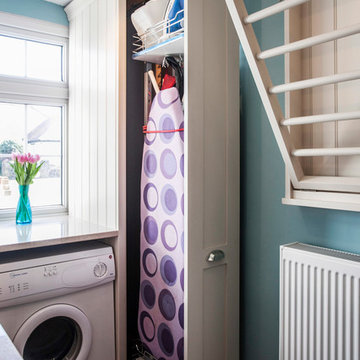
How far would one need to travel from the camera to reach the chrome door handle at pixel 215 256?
1677 millimetres

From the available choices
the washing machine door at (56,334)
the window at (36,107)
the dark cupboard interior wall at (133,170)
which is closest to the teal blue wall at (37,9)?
the window at (36,107)

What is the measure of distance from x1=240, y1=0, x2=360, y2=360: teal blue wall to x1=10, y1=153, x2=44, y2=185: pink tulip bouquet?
1.19m

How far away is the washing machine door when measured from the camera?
68.5 inches

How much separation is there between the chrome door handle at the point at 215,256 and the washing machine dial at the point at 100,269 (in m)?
0.64

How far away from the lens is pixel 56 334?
1.88m

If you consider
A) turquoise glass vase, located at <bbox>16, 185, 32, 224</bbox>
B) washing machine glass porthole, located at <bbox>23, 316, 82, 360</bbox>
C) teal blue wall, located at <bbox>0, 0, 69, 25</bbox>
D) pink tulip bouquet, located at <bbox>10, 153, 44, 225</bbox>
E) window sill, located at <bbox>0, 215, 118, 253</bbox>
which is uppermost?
teal blue wall, located at <bbox>0, 0, 69, 25</bbox>

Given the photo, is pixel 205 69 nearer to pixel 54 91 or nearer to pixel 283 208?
pixel 283 208

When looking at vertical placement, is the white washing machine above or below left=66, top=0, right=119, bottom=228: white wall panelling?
below

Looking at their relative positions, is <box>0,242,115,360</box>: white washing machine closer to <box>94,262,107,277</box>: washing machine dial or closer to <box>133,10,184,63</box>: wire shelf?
<box>94,262,107,277</box>: washing machine dial

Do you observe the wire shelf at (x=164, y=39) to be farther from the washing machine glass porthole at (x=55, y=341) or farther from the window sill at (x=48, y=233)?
the washing machine glass porthole at (x=55, y=341)

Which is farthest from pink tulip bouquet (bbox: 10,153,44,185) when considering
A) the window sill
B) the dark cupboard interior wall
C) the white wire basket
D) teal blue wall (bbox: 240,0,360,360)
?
teal blue wall (bbox: 240,0,360,360)

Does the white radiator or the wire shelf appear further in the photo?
the wire shelf

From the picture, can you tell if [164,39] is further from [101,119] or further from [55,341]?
[55,341]

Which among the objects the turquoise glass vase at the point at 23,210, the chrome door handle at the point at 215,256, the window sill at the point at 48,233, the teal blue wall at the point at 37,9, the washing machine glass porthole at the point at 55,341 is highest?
the teal blue wall at the point at 37,9
